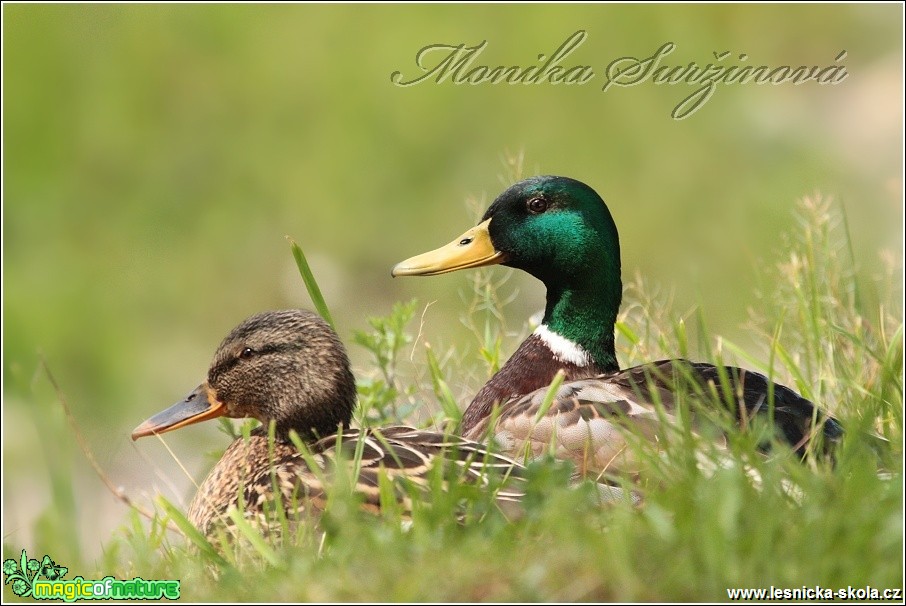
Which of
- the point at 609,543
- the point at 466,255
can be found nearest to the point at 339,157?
the point at 466,255

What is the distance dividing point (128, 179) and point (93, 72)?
37.8 inches

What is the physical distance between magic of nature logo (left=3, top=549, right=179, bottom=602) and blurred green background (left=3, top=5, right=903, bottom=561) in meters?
4.49

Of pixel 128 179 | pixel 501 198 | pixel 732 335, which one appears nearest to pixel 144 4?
pixel 128 179

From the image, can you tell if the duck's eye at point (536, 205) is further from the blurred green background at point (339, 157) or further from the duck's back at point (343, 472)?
the blurred green background at point (339, 157)

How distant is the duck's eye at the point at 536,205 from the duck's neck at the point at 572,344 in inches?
12.2

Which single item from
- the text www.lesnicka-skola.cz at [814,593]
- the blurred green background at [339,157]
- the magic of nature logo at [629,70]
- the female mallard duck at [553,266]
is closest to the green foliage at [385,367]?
the female mallard duck at [553,266]

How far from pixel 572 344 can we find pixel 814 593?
2418 mm

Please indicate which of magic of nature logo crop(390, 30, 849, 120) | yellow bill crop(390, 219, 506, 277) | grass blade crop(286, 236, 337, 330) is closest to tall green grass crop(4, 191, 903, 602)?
grass blade crop(286, 236, 337, 330)

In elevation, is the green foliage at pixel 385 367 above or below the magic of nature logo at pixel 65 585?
above

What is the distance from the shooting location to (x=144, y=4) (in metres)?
11.1

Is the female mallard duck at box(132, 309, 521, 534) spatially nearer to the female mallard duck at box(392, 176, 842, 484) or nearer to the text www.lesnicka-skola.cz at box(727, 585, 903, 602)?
the female mallard duck at box(392, 176, 842, 484)

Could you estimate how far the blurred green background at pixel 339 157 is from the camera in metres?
9.32

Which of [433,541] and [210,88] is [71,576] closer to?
[433,541]

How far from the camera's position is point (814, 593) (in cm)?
328
